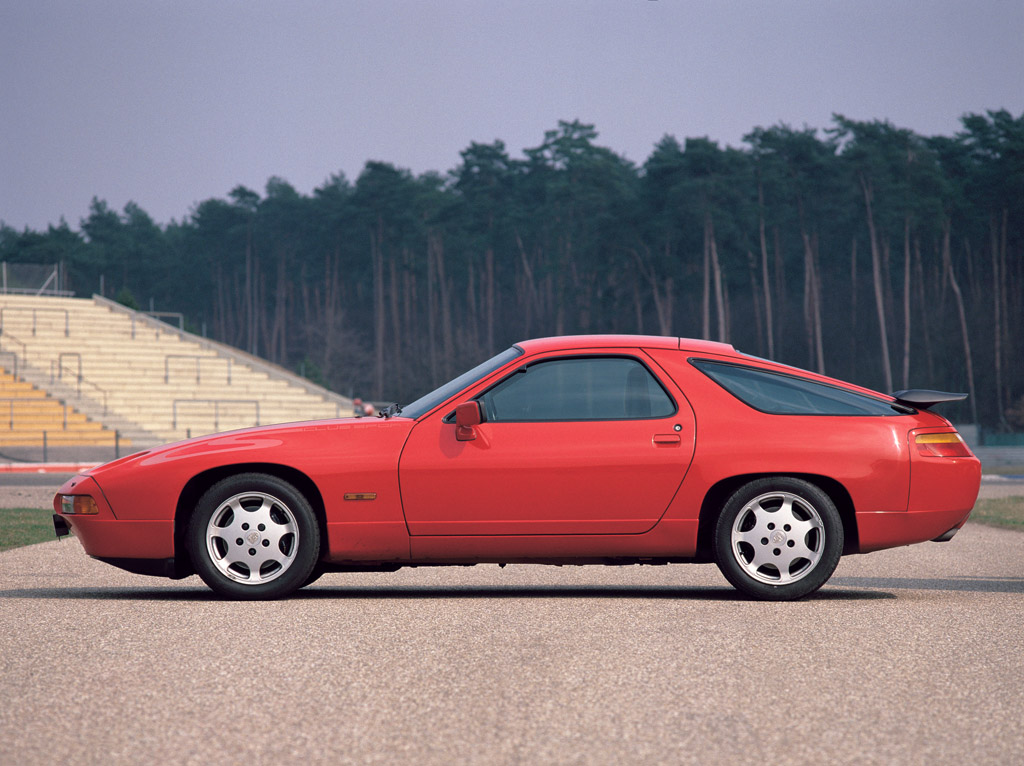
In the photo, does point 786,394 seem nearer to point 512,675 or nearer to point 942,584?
point 942,584

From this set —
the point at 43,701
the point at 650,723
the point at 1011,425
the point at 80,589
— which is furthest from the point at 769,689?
the point at 1011,425

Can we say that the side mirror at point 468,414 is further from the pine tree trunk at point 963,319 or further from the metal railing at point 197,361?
the pine tree trunk at point 963,319

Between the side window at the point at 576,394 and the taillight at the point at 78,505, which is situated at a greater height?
the side window at the point at 576,394

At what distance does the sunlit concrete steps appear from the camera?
34906mm

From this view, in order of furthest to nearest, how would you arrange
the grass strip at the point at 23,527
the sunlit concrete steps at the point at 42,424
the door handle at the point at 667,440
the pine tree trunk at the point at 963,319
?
the pine tree trunk at the point at 963,319
the sunlit concrete steps at the point at 42,424
the grass strip at the point at 23,527
the door handle at the point at 667,440

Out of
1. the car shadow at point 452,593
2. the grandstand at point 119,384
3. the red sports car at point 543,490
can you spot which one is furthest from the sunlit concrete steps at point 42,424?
the red sports car at point 543,490

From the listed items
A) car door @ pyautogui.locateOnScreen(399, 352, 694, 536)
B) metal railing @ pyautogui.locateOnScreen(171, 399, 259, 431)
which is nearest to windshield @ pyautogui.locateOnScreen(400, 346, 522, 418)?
car door @ pyautogui.locateOnScreen(399, 352, 694, 536)

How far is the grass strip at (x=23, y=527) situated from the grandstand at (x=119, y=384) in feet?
56.8

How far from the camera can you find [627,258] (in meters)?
83.6

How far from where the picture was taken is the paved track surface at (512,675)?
414 cm

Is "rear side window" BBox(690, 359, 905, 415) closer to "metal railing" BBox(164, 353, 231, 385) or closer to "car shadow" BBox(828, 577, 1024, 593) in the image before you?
"car shadow" BBox(828, 577, 1024, 593)

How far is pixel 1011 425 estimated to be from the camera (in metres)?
70.6

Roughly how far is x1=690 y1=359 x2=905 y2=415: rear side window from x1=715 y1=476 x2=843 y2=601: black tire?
0.51 meters

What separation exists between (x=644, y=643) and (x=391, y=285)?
9877 centimetres
